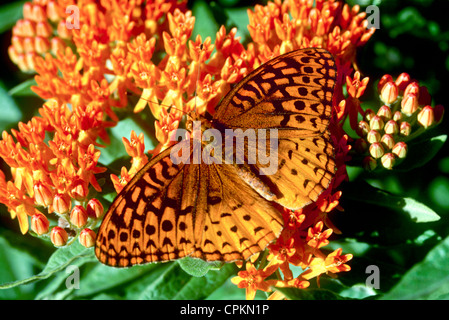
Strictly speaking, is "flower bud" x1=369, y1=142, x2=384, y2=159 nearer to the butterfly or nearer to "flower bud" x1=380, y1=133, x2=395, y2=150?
"flower bud" x1=380, y1=133, x2=395, y2=150

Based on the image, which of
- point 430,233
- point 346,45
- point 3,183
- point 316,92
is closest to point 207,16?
point 346,45

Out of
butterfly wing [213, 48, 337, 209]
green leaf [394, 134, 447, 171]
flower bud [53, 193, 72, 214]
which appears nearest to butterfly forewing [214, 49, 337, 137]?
butterfly wing [213, 48, 337, 209]

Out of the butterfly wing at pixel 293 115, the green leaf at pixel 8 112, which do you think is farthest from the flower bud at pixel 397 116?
the green leaf at pixel 8 112

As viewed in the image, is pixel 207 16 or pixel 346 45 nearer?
pixel 346 45

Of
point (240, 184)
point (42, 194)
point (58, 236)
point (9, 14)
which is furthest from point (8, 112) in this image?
point (240, 184)

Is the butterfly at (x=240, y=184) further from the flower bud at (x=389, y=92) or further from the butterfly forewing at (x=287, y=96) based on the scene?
the flower bud at (x=389, y=92)

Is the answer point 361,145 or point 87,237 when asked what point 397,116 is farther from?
point 87,237

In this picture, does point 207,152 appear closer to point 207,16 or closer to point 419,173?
point 207,16
